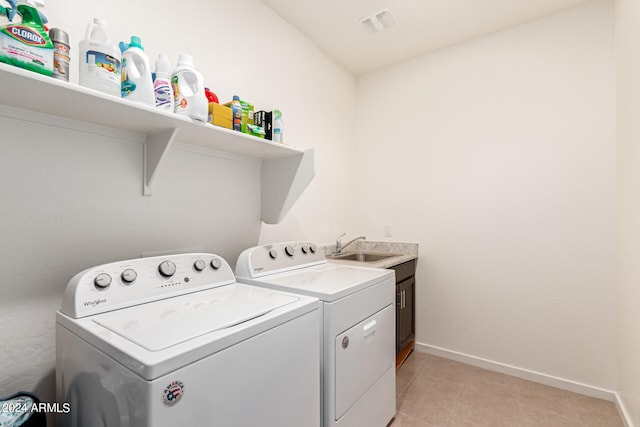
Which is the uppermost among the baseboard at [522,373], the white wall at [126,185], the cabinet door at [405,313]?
the white wall at [126,185]

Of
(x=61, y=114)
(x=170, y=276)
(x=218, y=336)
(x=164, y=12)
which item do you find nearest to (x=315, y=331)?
(x=218, y=336)

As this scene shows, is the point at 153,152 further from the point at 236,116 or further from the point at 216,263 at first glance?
the point at 216,263

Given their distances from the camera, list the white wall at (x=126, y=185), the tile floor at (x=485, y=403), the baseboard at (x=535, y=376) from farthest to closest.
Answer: the baseboard at (x=535, y=376), the tile floor at (x=485, y=403), the white wall at (x=126, y=185)

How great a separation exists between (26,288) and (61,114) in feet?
2.13

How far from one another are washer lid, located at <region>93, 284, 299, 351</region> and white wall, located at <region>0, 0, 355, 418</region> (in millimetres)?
367

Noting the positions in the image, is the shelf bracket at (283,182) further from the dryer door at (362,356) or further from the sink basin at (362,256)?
the sink basin at (362,256)

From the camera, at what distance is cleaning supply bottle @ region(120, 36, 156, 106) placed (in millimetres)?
1106

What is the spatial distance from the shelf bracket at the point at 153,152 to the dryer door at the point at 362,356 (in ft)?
3.60

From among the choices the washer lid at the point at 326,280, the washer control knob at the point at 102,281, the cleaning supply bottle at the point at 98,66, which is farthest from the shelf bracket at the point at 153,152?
the washer lid at the point at 326,280

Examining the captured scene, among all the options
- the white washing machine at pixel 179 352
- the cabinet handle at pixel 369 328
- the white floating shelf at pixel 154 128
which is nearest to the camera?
the white washing machine at pixel 179 352

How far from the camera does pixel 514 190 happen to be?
2.29 meters

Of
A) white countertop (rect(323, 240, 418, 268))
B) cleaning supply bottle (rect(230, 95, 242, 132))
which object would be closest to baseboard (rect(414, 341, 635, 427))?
white countertop (rect(323, 240, 418, 268))

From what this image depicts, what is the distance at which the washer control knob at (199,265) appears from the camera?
1.32m

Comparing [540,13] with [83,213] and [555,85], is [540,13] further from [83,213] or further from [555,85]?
[83,213]
